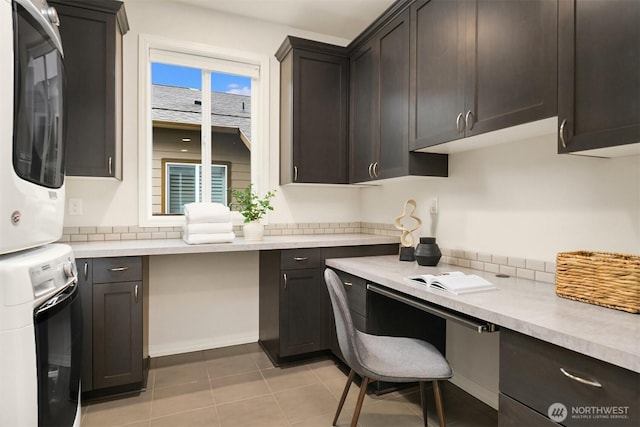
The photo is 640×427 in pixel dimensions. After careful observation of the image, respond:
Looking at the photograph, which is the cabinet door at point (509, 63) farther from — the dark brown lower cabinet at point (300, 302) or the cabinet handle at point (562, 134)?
the dark brown lower cabinet at point (300, 302)

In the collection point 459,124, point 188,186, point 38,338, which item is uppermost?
point 459,124

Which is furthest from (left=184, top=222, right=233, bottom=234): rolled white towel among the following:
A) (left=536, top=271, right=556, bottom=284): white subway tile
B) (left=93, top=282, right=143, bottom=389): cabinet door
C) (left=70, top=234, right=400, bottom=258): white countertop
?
(left=536, top=271, right=556, bottom=284): white subway tile

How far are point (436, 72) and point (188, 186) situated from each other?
7.27ft

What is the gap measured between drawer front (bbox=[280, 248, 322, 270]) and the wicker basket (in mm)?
1551

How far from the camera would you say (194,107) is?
3.11 metres

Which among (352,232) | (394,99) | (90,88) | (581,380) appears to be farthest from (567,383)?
(90,88)

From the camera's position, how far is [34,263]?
1.16 meters

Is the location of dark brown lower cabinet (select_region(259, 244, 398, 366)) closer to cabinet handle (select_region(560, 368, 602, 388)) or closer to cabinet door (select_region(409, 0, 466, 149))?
cabinet door (select_region(409, 0, 466, 149))

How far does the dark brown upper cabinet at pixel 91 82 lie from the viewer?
2271 mm

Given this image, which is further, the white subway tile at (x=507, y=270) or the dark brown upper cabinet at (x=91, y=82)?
the dark brown upper cabinet at (x=91, y=82)

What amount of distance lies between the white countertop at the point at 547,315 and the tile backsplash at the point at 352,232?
0.09 meters

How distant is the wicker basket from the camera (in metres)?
1.29

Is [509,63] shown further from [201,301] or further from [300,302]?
[201,301]

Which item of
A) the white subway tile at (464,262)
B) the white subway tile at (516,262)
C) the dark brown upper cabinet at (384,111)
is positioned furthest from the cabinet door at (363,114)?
the white subway tile at (516,262)
